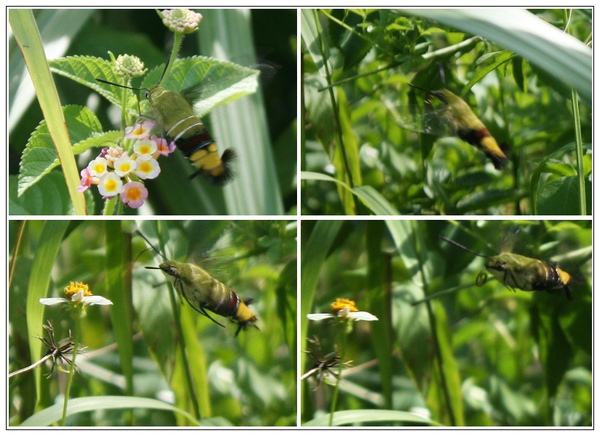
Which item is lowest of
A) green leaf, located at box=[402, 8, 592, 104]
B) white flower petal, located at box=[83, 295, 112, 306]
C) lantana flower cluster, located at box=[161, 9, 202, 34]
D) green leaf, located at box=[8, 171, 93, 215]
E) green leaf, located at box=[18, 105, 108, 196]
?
white flower petal, located at box=[83, 295, 112, 306]

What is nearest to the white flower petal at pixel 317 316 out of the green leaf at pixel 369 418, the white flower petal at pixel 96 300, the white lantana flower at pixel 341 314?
the white lantana flower at pixel 341 314

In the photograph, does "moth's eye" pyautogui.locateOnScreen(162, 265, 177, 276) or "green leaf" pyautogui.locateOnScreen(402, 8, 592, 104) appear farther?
"moth's eye" pyautogui.locateOnScreen(162, 265, 177, 276)

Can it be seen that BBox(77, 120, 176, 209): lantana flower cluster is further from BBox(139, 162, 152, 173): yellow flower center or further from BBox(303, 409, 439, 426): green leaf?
BBox(303, 409, 439, 426): green leaf

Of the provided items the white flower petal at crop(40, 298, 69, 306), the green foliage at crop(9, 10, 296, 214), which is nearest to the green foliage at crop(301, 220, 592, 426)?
the green foliage at crop(9, 10, 296, 214)

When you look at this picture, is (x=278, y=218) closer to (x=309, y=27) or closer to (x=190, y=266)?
(x=190, y=266)

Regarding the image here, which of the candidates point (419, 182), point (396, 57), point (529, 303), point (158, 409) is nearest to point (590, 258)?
point (529, 303)

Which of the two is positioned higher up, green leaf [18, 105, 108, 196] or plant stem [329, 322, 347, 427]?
green leaf [18, 105, 108, 196]
